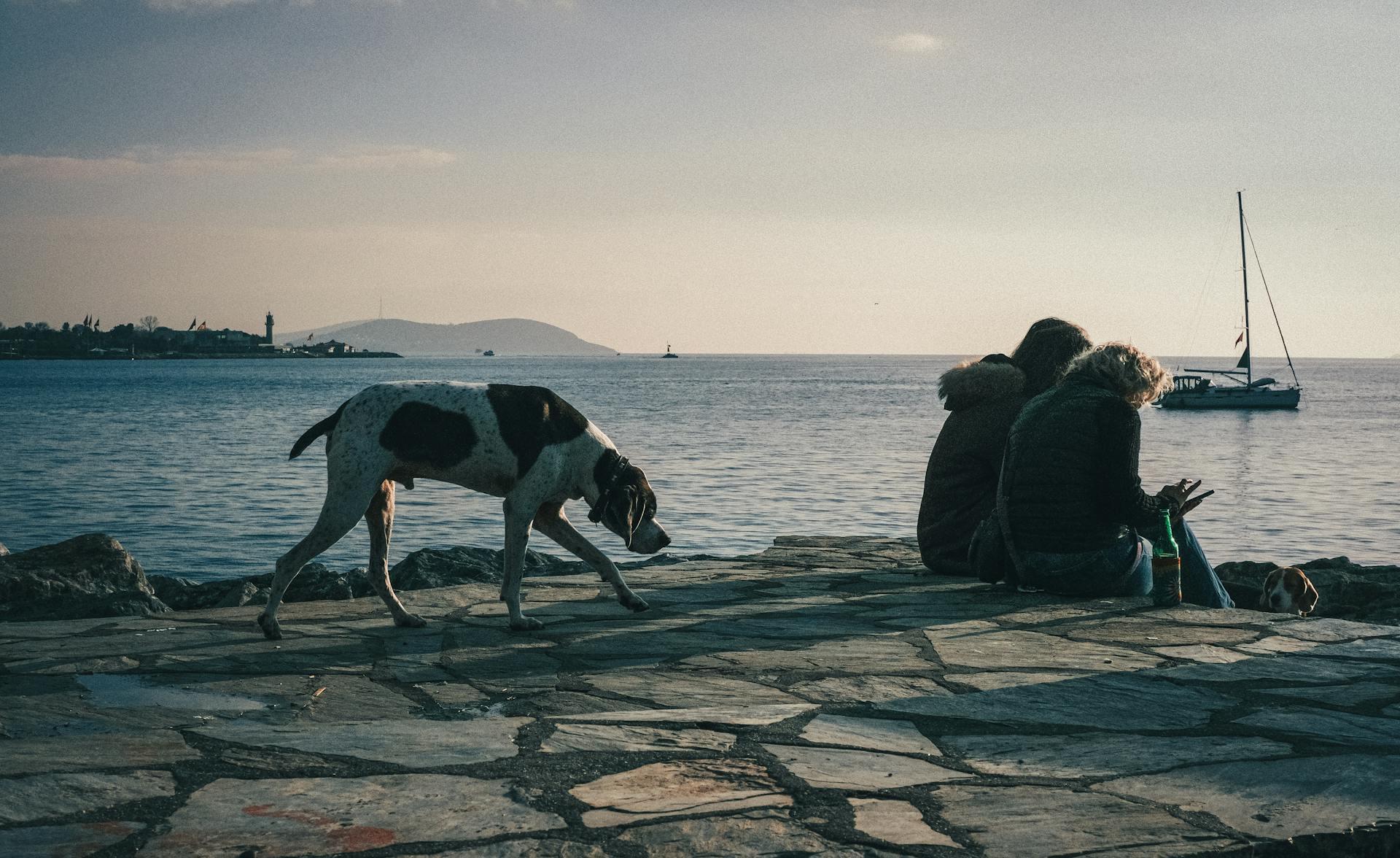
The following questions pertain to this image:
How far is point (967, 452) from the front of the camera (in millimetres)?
7352

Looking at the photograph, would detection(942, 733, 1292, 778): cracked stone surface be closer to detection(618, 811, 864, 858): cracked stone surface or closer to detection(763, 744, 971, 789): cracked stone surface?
detection(763, 744, 971, 789): cracked stone surface

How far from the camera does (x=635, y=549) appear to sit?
20.4 ft

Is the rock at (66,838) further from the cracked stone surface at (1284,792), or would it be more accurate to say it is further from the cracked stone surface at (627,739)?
the cracked stone surface at (1284,792)

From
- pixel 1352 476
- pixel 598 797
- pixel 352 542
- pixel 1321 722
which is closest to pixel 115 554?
pixel 352 542

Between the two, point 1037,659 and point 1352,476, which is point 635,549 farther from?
point 1352,476

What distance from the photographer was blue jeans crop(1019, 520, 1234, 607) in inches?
250

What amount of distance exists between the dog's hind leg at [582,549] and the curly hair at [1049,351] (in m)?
3.01

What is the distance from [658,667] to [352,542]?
1313cm

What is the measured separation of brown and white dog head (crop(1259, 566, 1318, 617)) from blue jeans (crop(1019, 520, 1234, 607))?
2322 mm

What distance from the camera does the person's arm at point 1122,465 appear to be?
5.96 metres

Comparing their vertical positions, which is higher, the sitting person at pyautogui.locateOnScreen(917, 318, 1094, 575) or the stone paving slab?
the sitting person at pyautogui.locateOnScreen(917, 318, 1094, 575)

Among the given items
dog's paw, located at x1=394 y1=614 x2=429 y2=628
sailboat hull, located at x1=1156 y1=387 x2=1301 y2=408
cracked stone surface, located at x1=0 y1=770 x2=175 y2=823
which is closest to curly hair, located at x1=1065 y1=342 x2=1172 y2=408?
dog's paw, located at x1=394 y1=614 x2=429 y2=628

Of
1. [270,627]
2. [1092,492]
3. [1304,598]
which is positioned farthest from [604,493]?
[1304,598]

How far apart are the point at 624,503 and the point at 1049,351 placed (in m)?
3.10
